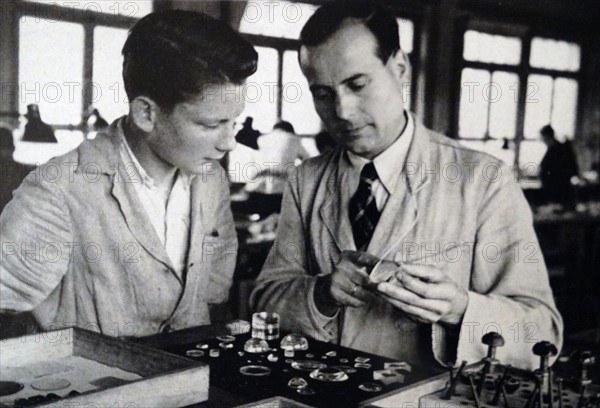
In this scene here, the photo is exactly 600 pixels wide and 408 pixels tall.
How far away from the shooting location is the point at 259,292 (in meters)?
3.67

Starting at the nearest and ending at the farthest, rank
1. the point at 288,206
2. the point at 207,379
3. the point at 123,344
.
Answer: the point at 207,379 → the point at 123,344 → the point at 288,206

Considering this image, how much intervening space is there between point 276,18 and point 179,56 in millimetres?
530

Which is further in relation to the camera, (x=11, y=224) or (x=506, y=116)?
(x=506, y=116)

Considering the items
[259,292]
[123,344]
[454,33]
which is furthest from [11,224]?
[454,33]

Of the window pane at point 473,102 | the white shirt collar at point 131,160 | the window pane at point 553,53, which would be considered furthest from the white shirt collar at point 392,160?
the white shirt collar at point 131,160

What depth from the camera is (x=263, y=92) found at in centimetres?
352

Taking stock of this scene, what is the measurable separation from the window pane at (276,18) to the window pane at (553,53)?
120 cm

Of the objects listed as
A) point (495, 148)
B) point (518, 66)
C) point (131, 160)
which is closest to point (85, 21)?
point (131, 160)

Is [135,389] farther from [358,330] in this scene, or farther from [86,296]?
[358,330]

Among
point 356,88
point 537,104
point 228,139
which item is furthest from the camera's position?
point 537,104

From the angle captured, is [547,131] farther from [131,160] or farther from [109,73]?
[109,73]

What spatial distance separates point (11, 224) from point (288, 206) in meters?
1.32

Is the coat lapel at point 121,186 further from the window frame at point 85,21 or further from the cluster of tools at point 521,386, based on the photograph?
the cluster of tools at point 521,386

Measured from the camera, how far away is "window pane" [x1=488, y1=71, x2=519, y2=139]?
385 centimetres
